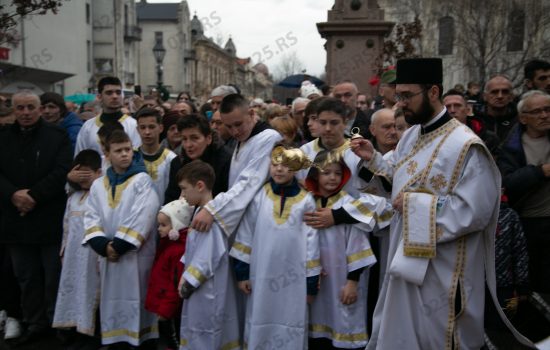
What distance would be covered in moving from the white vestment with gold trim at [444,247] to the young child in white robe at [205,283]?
1617 mm

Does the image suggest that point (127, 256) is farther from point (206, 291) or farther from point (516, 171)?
point (516, 171)

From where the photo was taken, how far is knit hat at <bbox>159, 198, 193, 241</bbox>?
16.1 ft

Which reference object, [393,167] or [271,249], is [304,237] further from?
[393,167]

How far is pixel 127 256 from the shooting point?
200 inches

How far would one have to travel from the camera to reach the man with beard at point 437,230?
11.0ft

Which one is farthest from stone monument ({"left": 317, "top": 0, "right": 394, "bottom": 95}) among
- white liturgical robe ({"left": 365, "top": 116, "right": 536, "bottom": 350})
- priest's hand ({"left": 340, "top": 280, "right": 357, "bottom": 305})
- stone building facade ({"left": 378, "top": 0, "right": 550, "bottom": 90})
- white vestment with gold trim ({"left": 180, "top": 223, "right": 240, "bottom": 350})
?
stone building facade ({"left": 378, "top": 0, "right": 550, "bottom": 90})

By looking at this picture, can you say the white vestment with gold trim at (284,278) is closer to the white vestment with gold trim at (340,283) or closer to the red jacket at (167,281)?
the white vestment with gold trim at (340,283)

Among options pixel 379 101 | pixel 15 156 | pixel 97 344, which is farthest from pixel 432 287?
pixel 379 101

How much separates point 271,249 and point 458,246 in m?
1.59

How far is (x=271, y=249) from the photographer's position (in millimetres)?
4535

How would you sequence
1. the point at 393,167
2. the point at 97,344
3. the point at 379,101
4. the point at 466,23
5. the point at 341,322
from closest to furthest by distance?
the point at 393,167
the point at 341,322
the point at 97,344
the point at 379,101
the point at 466,23

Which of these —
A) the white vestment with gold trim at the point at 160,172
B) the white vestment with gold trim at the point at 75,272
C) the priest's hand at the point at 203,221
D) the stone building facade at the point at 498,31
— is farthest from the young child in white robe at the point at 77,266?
the stone building facade at the point at 498,31

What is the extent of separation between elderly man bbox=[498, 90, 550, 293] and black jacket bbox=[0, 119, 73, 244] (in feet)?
14.7

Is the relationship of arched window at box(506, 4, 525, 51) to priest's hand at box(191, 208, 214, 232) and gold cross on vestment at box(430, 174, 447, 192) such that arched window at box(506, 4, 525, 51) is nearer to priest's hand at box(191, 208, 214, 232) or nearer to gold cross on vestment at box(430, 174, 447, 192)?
priest's hand at box(191, 208, 214, 232)
